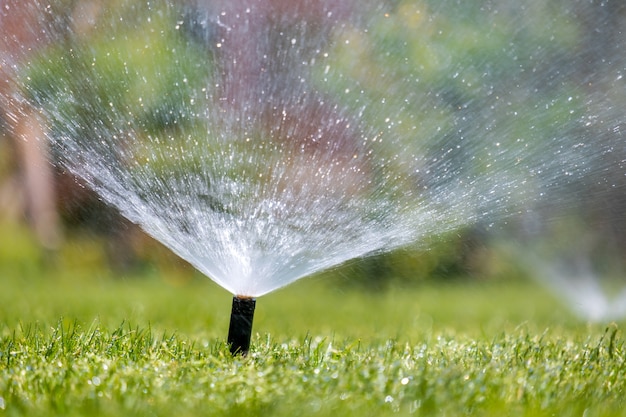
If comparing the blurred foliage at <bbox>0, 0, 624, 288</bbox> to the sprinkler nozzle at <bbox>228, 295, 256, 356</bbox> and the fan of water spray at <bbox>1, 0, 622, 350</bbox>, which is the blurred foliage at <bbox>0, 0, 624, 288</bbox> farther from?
the sprinkler nozzle at <bbox>228, 295, 256, 356</bbox>

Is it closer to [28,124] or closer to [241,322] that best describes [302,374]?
[241,322]

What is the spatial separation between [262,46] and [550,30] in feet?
8.54

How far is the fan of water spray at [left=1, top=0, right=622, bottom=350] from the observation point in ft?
23.6

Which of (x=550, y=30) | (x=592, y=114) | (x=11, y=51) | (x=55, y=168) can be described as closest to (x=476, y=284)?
(x=592, y=114)

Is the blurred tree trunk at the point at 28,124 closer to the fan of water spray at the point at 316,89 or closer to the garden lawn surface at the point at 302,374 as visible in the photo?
the fan of water spray at the point at 316,89

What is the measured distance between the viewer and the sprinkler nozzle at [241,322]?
3619mm

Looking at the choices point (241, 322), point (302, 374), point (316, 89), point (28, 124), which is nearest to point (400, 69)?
point (316, 89)

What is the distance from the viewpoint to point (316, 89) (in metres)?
7.54

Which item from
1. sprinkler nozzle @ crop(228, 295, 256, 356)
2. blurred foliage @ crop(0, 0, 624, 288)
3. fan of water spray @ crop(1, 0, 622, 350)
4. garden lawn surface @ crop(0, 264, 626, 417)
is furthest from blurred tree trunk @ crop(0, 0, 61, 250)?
sprinkler nozzle @ crop(228, 295, 256, 356)

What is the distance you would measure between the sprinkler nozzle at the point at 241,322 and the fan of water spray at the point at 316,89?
9.36 ft

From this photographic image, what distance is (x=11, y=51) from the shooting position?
8.31m

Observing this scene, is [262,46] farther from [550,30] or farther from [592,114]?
[592,114]

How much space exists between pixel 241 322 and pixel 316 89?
13.7 feet

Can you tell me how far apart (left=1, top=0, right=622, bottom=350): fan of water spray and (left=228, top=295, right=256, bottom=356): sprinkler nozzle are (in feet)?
9.36
